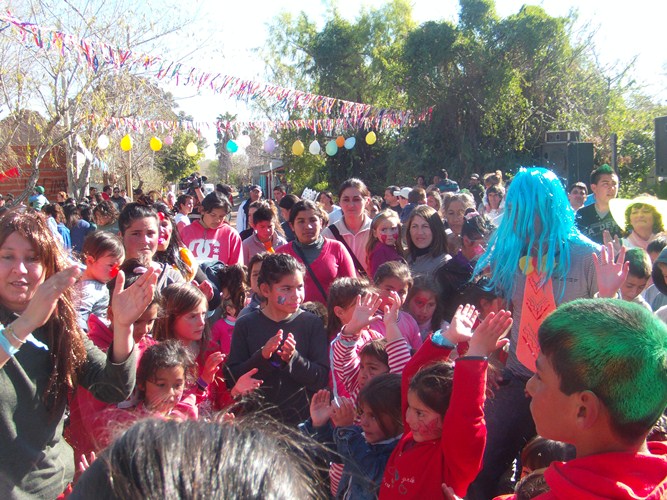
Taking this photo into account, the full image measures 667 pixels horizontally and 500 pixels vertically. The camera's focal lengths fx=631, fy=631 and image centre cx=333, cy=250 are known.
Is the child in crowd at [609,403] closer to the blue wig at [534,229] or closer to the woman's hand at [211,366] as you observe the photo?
the blue wig at [534,229]

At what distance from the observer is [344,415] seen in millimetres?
2723

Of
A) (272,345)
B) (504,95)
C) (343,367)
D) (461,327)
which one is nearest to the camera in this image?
(461,327)

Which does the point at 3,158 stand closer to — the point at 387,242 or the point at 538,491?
the point at 387,242

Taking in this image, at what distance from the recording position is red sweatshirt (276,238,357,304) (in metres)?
4.78

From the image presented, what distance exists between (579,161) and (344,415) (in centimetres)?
1142

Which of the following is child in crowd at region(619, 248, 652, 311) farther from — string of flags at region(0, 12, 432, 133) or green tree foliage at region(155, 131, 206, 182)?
green tree foliage at region(155, 131, 206, 182)

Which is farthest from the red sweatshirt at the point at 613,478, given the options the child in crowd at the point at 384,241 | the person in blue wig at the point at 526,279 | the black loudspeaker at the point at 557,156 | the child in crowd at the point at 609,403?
the black loudspeaker at the point at 557,156

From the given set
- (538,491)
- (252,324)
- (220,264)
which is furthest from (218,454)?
(220,264)

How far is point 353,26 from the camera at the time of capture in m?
30.0

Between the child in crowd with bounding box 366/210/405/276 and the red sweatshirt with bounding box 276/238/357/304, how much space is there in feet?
1.47

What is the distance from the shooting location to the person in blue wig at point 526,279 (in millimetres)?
2789

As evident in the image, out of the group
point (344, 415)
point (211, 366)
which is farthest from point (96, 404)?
point (344, 415)

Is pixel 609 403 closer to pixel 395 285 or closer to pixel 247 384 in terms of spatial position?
pixel 247 384

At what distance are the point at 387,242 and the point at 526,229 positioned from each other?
2432 millimetres
